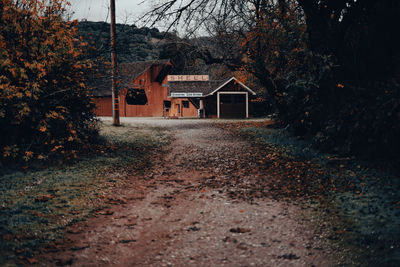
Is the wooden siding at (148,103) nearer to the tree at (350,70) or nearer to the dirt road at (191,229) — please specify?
the tree at (350,70)

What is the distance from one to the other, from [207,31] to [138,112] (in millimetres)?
24649

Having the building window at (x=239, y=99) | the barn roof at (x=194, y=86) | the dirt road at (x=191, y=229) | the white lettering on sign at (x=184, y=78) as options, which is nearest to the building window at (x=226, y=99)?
Result: the building window at (x=239, y=99)

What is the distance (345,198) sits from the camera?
21.8 ft

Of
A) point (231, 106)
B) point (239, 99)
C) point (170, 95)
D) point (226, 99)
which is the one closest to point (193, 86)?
point (170, 95)

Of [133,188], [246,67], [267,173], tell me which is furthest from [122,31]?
[246,67]

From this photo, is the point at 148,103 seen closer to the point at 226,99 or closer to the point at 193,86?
the point at 193,86

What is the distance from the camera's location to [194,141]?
572 inches

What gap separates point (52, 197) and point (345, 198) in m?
6.04

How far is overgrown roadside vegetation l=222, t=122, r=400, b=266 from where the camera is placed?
4707mm

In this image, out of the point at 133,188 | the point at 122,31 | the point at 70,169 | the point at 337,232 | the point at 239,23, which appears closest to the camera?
the point at 337,232

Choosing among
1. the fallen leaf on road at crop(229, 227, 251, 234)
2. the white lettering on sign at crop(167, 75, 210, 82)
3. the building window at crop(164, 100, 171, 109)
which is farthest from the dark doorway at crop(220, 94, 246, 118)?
the fallen leaf on road at crop(229, 227, 251, 234)

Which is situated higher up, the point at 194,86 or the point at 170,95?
the point at 194,86

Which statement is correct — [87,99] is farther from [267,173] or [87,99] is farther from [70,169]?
[267,173]

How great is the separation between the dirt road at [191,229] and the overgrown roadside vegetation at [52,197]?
0.29 meters
